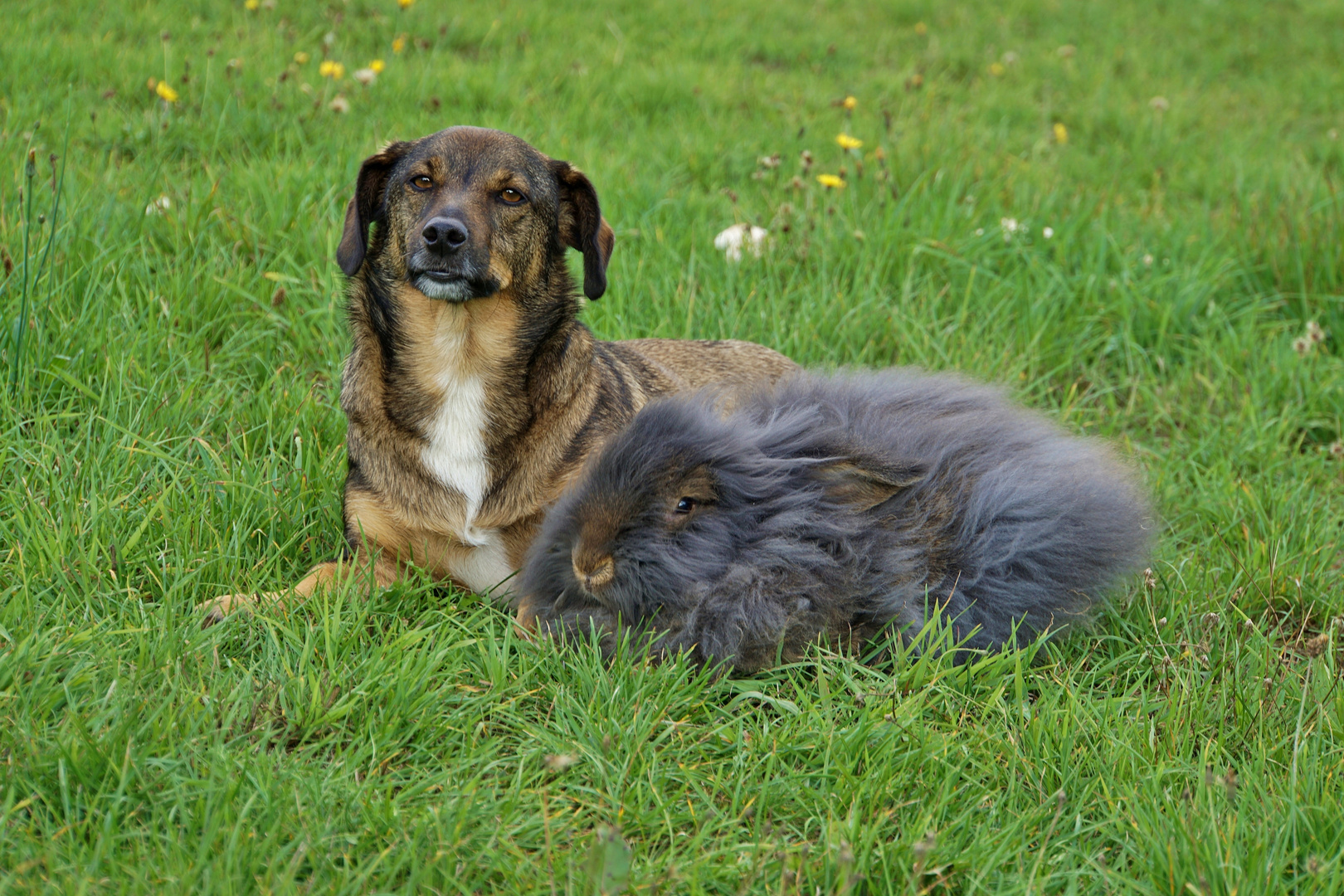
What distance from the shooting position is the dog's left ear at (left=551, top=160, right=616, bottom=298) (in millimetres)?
3697

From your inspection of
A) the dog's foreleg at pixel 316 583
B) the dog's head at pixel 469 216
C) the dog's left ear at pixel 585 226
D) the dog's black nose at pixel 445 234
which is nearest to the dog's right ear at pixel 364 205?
the dog's head at pixel 469 216

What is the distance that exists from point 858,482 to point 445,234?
4.59ft

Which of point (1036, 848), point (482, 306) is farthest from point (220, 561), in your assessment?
point (1036, 848)

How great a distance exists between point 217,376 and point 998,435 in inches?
108

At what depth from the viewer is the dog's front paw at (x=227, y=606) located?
112 inches

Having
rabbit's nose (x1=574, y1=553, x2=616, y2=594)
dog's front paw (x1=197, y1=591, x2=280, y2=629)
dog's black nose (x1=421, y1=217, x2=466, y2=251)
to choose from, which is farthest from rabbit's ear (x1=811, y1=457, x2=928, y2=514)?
dog's front paw (x1=197, y1=591, x2=280, y2=629)

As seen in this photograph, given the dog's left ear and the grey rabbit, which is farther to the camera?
the dog's left ear

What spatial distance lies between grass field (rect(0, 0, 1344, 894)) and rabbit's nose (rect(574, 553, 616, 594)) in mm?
221

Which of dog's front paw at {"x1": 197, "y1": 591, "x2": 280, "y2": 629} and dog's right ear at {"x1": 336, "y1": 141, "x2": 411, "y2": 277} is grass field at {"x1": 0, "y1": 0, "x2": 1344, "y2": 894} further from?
dog's right ear at {"x1": 336, "y1": 141, "x2": 411, "y2": 277}

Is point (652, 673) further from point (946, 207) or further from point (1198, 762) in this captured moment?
point (946, 207)

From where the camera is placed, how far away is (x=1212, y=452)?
435cm

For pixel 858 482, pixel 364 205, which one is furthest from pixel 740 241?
pixel 858 482

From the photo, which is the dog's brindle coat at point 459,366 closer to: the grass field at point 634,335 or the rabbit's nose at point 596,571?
the grass field at point 634,335

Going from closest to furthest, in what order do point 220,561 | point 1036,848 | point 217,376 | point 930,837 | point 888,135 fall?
point 930,837, point 1036,848, point 220,561, point 217,376, point 888,135
